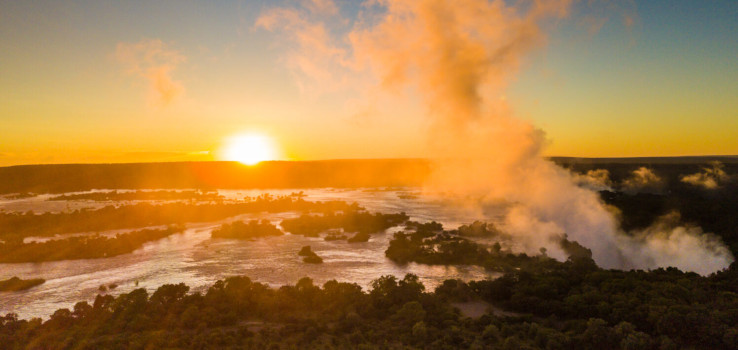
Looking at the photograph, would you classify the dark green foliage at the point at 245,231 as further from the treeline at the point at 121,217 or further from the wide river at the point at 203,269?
the treeline at the point at 121,217

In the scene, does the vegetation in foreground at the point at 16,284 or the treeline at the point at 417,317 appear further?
the vegetation in foreground at the point at 16,284

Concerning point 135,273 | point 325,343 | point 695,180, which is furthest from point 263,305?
point 695,180

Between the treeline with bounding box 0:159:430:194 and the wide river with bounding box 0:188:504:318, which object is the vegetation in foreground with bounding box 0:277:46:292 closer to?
the wide river with bounding box 0:188:504:318

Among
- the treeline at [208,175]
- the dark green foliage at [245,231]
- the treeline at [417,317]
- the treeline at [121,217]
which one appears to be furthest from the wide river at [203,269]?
the treeline at [208,175]

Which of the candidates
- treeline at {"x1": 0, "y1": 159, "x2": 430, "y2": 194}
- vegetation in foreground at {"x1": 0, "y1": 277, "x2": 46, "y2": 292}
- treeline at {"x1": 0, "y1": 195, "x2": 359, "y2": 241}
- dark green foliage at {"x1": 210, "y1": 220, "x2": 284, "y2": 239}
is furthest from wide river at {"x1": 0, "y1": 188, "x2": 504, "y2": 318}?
treeline at {"x1": 0, "y1": 159, "x2": 430, "y2": 194}

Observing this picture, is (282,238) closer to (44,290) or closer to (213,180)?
(44,290)

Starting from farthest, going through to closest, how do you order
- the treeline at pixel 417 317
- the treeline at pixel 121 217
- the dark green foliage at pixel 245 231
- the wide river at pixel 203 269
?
1. the treeline at pixel 121 217
2. the dark green foliage at pixel 245 231
3. the wide river at pixel 203 269
4. the treeline at pixel 417 317
